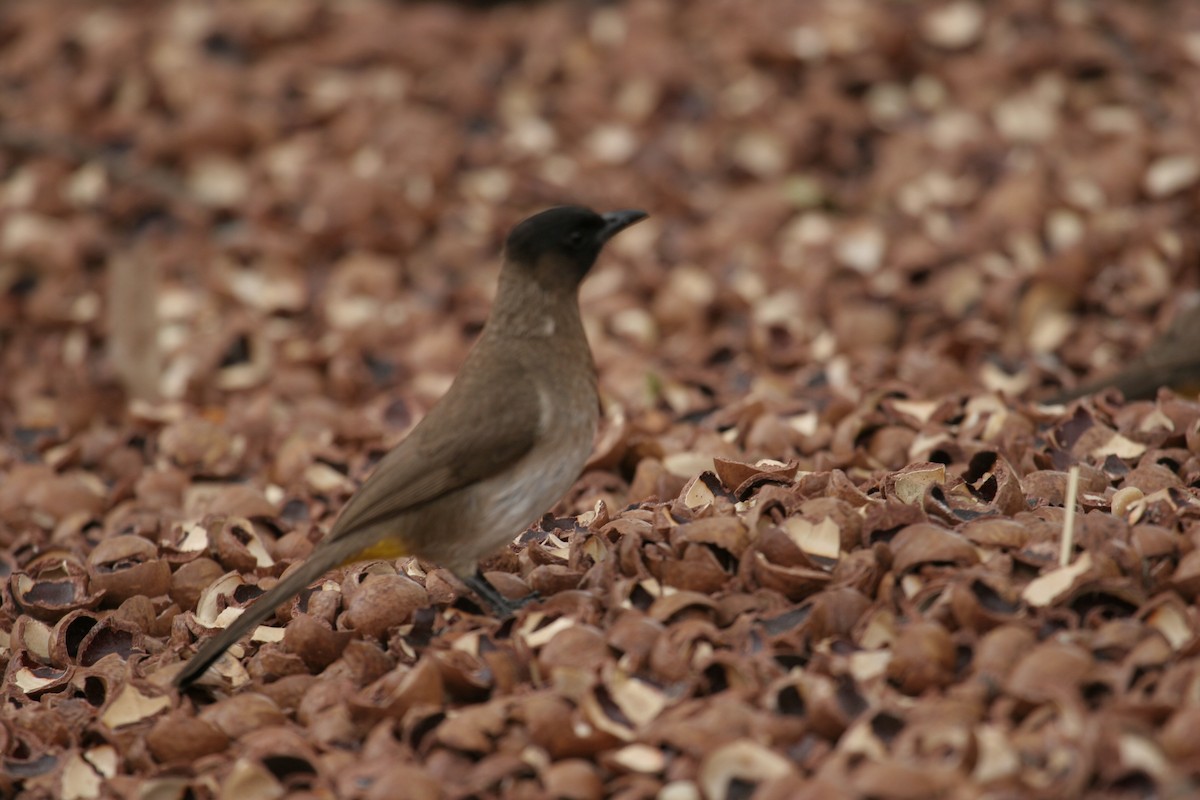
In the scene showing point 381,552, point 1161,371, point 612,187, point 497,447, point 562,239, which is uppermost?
point 562,239

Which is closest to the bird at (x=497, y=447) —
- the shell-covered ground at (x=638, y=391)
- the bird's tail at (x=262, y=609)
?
the bird's tail at (x=262, y=609)

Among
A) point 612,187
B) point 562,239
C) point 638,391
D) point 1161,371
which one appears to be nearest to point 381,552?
point 562,239

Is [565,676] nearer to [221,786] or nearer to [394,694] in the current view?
[394,694]

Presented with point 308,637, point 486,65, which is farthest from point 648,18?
point 308,637

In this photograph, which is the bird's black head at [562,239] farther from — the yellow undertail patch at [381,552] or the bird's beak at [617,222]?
the yellow undertail patch at [381,552]

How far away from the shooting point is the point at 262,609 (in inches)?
126

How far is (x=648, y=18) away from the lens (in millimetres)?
7285

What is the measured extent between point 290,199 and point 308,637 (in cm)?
353

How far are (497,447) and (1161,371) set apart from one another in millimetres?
2209

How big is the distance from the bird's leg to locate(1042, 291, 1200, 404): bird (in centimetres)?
199

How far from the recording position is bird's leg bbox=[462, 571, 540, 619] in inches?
131

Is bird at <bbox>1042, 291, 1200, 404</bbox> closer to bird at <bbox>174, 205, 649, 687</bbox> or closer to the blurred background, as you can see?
the blurred background

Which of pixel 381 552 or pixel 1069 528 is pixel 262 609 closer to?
pixel 381 552

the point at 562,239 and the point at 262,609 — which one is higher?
the point at 562,239
